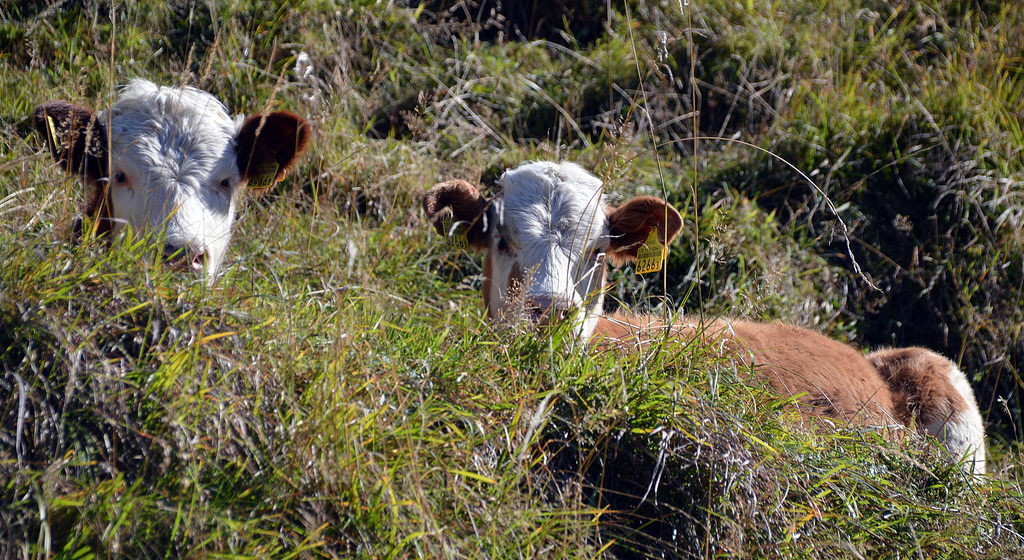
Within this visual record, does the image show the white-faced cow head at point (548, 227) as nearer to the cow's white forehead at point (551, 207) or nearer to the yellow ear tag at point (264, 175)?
the cow's white forehead at point (551, 207)

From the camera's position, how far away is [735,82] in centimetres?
697

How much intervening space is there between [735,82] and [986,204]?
2269 mm

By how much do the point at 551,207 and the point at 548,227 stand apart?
25 centimetres

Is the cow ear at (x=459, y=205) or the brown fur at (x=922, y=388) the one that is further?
the brown fur at (x=922, y=388)

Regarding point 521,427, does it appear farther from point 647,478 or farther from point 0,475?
point 0,475

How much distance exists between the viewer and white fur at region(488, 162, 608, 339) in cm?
375

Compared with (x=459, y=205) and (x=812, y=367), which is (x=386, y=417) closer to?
(x=459, y=205)

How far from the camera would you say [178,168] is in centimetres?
387

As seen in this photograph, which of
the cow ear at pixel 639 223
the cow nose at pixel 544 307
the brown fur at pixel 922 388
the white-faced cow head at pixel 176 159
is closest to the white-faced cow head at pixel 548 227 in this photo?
the cow ear at pixel 639 223

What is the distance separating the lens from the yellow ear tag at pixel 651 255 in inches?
163

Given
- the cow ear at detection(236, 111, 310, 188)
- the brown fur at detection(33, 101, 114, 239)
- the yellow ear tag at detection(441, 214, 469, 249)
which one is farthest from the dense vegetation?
the yellow ear tag at detection(441, 214, 469, 249)

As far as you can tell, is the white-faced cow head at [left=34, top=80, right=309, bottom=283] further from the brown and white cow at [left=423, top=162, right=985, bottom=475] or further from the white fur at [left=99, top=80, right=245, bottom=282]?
the brown and white cow at [left=423, top=162, right=985, bottom=475]

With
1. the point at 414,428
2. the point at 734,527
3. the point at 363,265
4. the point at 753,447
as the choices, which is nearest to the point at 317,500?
the point at 414,428

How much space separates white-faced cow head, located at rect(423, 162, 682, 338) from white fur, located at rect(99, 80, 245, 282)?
1.06 metres
